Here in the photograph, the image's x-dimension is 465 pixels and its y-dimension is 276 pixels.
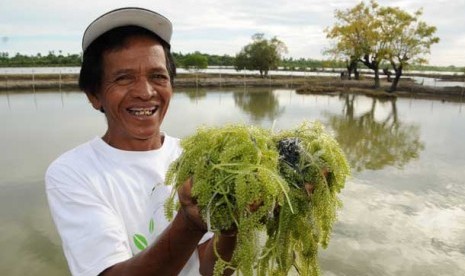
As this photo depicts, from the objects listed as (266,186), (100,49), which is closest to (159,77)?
(100,49)

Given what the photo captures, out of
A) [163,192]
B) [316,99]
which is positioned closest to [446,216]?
[163,192]

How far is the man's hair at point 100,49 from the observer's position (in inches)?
66.7

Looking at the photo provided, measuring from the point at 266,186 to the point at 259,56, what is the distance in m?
46.0

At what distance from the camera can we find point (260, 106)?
87.3ft

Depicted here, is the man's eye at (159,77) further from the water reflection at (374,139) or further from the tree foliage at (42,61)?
the tree foliage at (42,61)

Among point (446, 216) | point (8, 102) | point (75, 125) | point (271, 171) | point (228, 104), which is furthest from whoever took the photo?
point (228, 104)

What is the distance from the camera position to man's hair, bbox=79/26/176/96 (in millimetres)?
1695

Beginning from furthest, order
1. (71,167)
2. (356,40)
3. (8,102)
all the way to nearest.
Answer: (356,40) < (8,102) < (71,167)

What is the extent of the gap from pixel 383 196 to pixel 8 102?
23.5m

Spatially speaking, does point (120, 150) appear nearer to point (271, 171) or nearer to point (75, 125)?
point (271, 171)

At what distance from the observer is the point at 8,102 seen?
2375 centimetres

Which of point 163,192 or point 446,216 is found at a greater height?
point 163,192

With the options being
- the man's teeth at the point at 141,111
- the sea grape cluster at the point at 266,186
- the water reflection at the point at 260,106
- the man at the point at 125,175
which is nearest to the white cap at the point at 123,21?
the man at the point at 125,175

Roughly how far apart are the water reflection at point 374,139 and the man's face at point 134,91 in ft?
33.2
